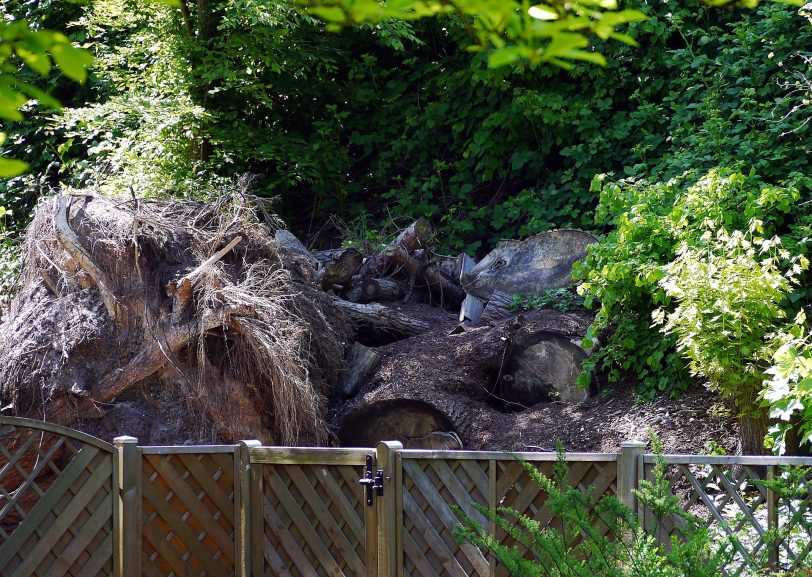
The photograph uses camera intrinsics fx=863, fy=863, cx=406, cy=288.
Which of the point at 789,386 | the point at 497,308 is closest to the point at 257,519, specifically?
the point at 789,386

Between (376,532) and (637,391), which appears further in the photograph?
(637,391)

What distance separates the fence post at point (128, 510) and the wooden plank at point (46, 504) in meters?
0.14

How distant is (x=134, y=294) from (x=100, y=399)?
2.36ft

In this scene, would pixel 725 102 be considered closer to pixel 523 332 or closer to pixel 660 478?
pixel 523 332

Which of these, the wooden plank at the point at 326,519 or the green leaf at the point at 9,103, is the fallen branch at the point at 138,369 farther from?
the green leaf at the point at 9,103

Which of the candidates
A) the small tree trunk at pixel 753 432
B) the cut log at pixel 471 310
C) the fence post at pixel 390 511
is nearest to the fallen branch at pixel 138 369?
the fence post at pixel 390 511

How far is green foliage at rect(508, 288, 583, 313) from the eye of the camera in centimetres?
661

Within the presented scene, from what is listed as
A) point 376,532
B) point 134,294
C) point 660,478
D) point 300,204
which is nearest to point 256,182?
point 300,204

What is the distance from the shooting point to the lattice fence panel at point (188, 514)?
14.4 feet

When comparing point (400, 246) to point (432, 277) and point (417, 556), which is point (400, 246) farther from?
point (417, 556)

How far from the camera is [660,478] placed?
295 centimetres

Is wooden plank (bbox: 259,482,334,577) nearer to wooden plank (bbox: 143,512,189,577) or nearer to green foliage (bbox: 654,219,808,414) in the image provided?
wooden plank (bbox: 143,512,189,577)

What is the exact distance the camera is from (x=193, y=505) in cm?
448

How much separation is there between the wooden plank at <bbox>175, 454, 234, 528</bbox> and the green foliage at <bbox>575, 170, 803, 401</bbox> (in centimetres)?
268
